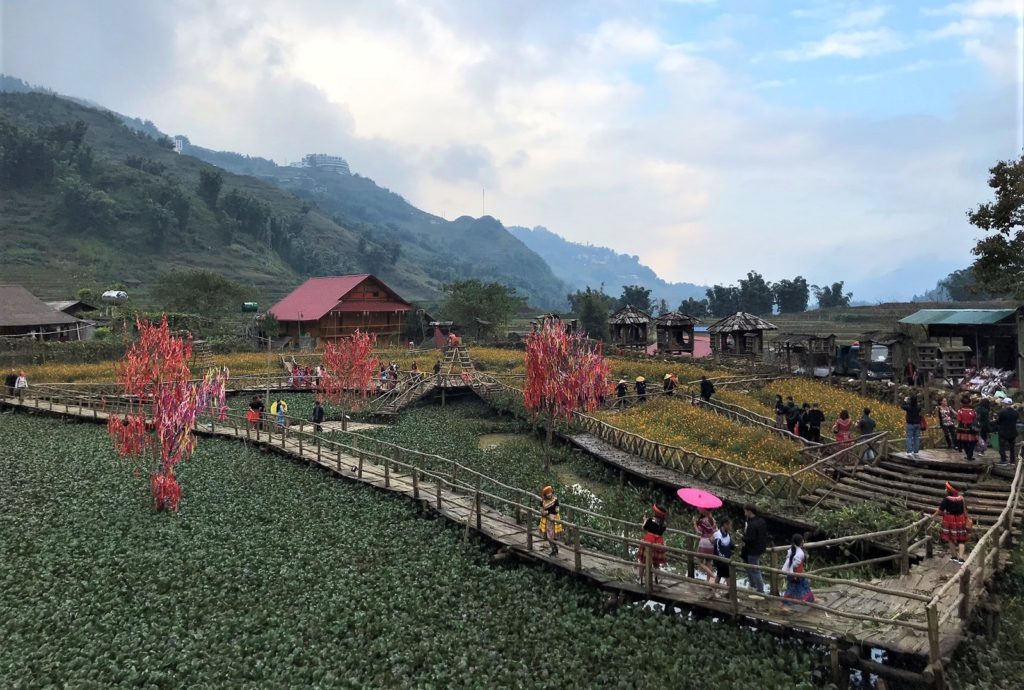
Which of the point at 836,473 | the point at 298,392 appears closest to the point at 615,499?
the point at 836,473

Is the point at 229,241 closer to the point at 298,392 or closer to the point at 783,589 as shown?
the point at 298,392

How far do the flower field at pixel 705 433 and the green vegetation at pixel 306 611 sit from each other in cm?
990

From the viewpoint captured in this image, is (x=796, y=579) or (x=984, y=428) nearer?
(x=796, y=579)

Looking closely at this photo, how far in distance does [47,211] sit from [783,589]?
5394 inches

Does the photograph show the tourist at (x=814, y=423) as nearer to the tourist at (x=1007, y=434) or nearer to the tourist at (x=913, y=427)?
the tourist at (x=913, y=427)

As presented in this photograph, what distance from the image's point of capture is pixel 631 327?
51938mm

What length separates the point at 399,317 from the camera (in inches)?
2571

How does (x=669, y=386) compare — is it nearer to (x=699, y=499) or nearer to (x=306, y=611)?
(x=699, y=499)

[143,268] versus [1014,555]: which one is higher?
[143,268]

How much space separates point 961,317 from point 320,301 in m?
50.0

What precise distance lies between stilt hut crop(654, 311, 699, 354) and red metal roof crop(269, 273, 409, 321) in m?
27.7

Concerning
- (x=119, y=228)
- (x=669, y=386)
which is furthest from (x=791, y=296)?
(x=119, y=228)

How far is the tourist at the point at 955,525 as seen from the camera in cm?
1243

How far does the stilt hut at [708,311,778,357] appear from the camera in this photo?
41219mm
